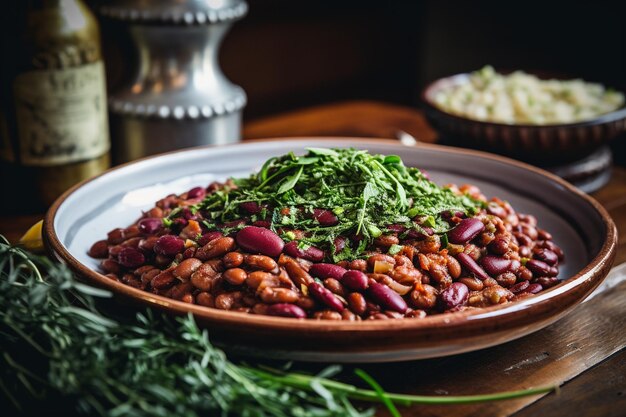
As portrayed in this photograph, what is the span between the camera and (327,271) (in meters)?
1.46

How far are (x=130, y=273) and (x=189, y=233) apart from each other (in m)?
0.17

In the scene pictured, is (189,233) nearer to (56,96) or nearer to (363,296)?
→ (363,296)

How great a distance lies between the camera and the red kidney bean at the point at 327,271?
1.46 m

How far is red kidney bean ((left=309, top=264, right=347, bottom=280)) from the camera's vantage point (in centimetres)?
146

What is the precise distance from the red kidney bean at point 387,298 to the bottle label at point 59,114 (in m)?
1.34

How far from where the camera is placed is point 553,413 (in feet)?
4.43

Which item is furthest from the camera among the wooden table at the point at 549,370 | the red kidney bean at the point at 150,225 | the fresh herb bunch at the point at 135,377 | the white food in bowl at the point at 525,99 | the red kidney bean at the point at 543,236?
the white food in bowl at the point at 525,99

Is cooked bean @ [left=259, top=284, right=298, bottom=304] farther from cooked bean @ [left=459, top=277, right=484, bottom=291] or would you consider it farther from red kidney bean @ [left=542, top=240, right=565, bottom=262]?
red kidney bean @ [left=542, top=240, right=565, bottom=262]

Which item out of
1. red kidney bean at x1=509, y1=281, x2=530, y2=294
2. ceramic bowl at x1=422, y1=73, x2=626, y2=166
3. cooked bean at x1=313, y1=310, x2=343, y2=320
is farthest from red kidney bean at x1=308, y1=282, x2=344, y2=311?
ceramic bowl at x1=422, y1=73, x2=626, y2=166

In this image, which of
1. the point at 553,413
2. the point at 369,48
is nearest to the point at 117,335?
the point at 553,413

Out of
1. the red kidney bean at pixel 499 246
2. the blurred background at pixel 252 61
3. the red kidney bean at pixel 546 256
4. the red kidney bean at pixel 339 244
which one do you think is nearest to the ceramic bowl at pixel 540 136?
the blurred background at pixel 252 61

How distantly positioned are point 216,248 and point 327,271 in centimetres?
25

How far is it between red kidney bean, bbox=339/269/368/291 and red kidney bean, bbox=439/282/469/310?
17cm

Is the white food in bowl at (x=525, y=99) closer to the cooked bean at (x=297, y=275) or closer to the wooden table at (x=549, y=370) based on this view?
the wooden table at (x=549, y=370)
